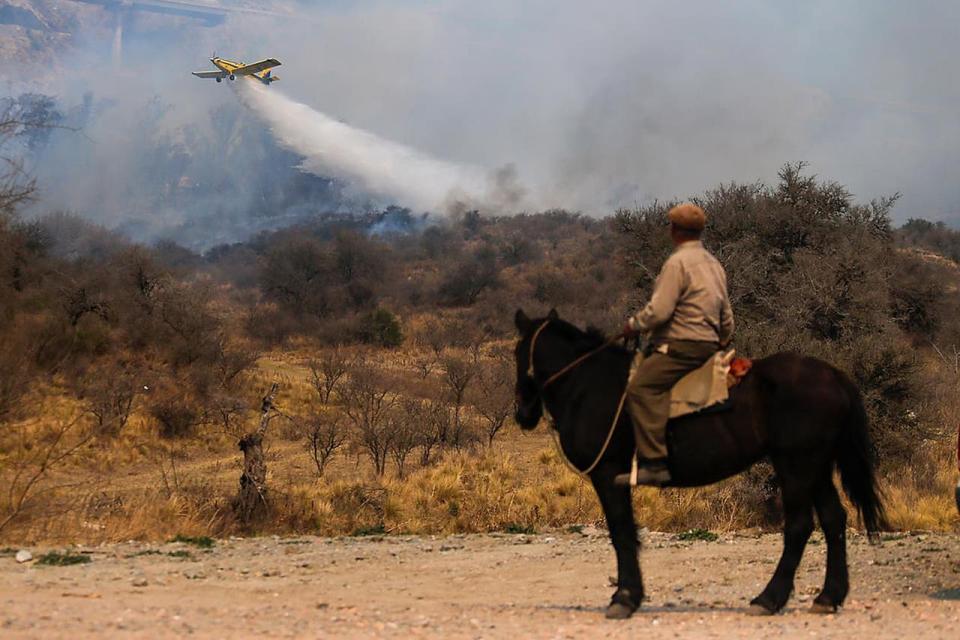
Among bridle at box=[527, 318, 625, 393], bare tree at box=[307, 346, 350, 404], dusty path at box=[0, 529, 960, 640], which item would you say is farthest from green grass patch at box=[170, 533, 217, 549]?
bare tree at box=[307, 346, 350, 404]

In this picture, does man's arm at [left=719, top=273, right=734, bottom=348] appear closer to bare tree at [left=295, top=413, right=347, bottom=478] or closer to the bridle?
the bridle

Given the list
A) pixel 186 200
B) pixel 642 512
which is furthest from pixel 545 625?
pixel 186 200

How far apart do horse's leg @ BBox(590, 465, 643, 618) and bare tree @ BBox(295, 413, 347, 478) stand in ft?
38.5

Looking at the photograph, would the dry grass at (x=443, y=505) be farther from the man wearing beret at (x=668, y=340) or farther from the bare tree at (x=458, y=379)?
the bare tree at (x=458, y=379)

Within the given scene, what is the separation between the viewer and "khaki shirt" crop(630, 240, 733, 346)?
7805 millimetres

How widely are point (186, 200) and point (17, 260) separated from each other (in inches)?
3560

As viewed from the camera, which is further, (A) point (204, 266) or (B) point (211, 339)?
(A) point (204, 266)

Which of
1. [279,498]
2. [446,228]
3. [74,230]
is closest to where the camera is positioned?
[279,498]

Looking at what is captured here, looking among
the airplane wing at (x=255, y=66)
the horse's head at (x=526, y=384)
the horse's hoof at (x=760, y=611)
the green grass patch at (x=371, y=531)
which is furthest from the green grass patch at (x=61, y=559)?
the airplane wing at (x=255, y=66)

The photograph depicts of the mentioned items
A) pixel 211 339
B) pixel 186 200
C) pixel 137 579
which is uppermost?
pixel 186 200

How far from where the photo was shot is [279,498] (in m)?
14.1

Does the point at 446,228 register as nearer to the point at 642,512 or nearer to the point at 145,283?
the point at 145,283

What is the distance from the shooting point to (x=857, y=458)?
316 inches

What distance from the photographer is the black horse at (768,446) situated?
25.3 feet
